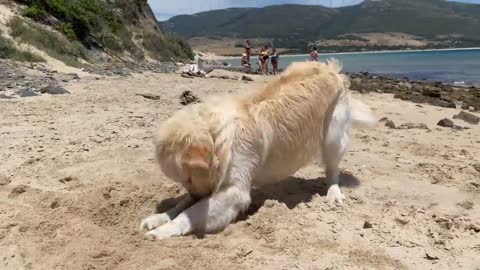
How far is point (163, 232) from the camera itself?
3.80 m

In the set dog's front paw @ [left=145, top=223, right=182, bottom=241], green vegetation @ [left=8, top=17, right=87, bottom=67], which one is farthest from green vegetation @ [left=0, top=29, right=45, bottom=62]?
dog's front paw @ [left=145, top=223, right=182, bottom=241]

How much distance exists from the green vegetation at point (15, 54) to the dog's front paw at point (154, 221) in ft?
49.3

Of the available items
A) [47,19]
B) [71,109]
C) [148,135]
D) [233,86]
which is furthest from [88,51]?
[148,135]

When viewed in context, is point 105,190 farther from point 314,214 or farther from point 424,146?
point 424,146

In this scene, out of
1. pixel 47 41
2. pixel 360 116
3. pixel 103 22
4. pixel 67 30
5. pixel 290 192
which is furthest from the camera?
pixel 103 22

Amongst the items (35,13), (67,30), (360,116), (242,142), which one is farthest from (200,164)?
(35,13)

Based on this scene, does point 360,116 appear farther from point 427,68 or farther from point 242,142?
point 427,68

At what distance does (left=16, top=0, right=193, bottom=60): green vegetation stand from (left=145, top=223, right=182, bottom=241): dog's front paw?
2036cm

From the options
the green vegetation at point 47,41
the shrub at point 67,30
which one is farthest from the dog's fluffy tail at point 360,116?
the shrub at point 67,30

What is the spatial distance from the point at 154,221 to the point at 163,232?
0.79ft

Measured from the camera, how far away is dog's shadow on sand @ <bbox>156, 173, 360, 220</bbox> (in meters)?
4.50

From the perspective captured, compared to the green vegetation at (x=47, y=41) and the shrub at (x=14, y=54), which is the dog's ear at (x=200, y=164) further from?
the green vegetation at (x=47, y=41)

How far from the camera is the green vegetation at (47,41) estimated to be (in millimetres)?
21266

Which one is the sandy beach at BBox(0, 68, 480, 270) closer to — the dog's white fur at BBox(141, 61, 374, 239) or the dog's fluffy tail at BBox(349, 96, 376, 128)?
the dog's white fur at BBox(141, 61, 374, 239)
